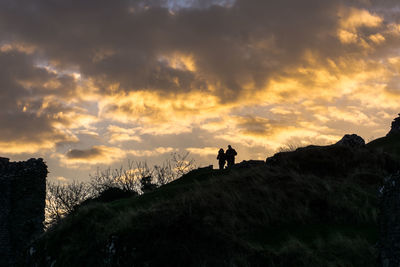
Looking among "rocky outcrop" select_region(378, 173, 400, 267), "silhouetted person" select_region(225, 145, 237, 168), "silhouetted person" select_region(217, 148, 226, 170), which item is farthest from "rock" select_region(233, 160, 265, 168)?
"rocky outcrop" select_region(378, 173, 400, 267)

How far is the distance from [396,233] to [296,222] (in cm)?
970

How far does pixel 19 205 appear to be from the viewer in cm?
3084

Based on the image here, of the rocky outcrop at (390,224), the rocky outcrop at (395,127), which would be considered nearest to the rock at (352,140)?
the rocky outcrop at (395,127)

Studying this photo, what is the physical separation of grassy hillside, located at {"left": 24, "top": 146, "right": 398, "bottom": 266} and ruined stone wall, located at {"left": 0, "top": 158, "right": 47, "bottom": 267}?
7183 millimetres

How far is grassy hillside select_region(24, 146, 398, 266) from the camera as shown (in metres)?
14.6

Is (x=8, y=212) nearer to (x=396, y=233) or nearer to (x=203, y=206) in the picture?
(x=203, y=206)

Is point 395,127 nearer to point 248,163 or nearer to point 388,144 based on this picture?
point 388,144

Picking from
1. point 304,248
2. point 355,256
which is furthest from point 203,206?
point 355,256

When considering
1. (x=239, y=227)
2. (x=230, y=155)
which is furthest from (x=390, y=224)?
(x=230, y=155)

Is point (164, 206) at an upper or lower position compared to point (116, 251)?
upper

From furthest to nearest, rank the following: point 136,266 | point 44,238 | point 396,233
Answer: point 44,238 → point 136,266 → point 396,233

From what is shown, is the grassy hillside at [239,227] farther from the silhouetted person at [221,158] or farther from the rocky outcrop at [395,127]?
the rocky outcrop at [395,127]

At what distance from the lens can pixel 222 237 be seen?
16.0 m

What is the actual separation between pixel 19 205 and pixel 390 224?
2833cm
